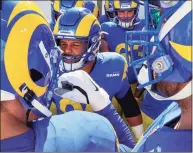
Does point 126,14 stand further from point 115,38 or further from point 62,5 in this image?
point 62,5

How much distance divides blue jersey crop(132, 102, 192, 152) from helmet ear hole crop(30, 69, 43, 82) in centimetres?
35

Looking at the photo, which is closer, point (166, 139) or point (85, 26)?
point (166, 139)

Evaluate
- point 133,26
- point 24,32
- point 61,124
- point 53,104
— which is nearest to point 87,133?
point 61,124

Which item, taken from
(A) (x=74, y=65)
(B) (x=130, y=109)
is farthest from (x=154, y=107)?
(A) (x=74, y=65)

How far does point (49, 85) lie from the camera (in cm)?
107

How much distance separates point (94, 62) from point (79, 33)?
6.9 inches

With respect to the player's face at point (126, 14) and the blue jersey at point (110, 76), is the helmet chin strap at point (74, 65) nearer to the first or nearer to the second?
the blue jersey at point (110, 76)

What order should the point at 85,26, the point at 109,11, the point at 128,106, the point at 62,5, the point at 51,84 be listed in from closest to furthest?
the point at 51,84 → the point at 128,106 → the point at 85,26 → the point at 62,5 → the point at 109,11

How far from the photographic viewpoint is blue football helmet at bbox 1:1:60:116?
0.93 m

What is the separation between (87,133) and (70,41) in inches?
43.3

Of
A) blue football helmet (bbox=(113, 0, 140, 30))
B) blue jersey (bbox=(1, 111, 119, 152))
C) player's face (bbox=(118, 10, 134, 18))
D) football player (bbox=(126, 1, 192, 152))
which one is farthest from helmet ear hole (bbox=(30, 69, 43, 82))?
player's face (bbox=(118, 10, 134, 18))

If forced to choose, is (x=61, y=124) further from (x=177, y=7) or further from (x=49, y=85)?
(x=177, y=7)

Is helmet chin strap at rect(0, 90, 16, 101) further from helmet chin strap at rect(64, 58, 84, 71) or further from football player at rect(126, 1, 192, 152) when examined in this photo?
helmet chin strap at rect(64, 58, 84, 71)

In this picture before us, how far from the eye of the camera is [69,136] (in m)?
0.94
